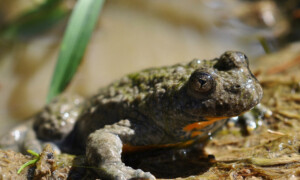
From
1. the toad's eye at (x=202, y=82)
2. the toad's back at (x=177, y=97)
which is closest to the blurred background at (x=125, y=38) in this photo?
the toad's back at (x=177, y=97)

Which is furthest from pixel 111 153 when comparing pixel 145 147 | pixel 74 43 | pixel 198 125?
pixel 74 43

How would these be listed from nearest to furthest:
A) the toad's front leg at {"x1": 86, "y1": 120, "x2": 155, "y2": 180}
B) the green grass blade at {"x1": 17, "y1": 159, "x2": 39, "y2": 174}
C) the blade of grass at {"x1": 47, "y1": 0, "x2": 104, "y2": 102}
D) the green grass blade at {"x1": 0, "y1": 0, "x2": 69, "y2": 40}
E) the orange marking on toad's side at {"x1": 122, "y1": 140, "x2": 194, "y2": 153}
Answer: the toad's front leg at {"x1": 86, "y1": 120, "x2": 155, "y2": 180}, the green grass blade at {"x1": 17, "y1": 159, "x2": 39, "y2": 174}, the orange marking on toad's side at {"x1": 122, "y1": 140, "x2": 194, "y2": 153}, the blade of grass at {"x1": 47, "y1": 0, "x2": 104, "y2": 102}, the green grass blade at {"x1": 0, "y1": 0, "x2": 69, "y2": 40}

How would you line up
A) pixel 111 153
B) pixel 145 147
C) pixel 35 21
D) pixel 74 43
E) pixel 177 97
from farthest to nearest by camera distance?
pixel 35 21 < pixel 74 43 < pixel 145 147 < pixel 177 97 < pixel 111 153

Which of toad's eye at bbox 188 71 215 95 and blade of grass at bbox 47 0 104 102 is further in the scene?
blade of grass at bbox 47 0 104 102

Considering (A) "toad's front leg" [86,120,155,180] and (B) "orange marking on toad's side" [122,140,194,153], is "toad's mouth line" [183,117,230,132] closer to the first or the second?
(B) "orange marking on toad's side" [122,140,194,153]

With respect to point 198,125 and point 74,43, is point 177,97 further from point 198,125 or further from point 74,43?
point 74,43

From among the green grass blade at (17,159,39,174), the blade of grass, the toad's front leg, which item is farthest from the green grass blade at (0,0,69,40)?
the green grass blade at (17,159,39,174)

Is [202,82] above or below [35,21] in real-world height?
below
